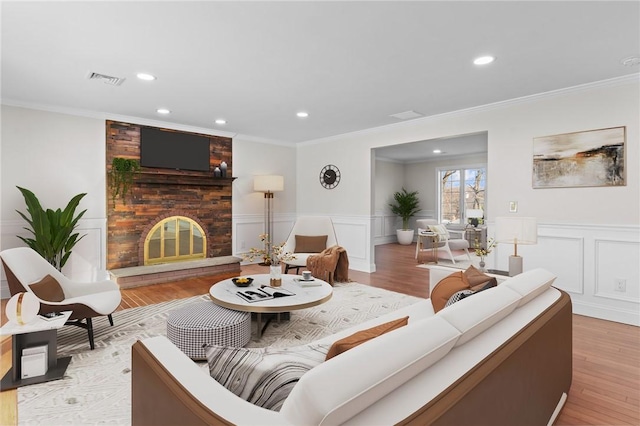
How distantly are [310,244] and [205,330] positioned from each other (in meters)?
2.99

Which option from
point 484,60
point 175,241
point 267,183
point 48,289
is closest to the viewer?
point 48,289

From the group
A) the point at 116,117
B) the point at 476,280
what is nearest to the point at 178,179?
the point at 116,117

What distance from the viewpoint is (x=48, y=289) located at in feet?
9.34

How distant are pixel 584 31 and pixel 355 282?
3.78 metres

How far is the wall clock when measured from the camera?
6.53 metres

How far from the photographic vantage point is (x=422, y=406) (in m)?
0.86

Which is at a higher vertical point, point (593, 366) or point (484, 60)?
point (484, 60)

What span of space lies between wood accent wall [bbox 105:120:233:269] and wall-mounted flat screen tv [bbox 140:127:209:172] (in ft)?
0.28

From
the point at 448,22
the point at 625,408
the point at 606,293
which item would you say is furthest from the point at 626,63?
the point at 625,408

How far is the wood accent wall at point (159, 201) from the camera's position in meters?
5.08

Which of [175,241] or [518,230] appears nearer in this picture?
[518,230]

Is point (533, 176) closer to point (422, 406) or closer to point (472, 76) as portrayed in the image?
point (472, 76)

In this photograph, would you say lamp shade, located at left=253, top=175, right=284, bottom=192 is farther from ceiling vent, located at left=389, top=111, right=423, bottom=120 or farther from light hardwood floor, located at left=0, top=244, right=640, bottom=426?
ceiling vent, located at left=389, top=111, right=423, bottom=120

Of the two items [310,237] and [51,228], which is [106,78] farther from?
[310,237]
